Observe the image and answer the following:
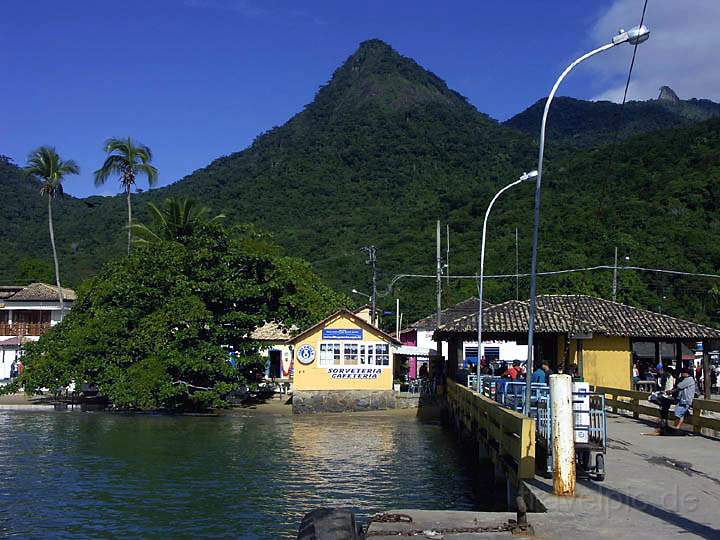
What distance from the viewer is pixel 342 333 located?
35000 mm

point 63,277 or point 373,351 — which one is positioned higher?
point 63,277

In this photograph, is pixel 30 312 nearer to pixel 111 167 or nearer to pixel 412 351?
pixel 111 167

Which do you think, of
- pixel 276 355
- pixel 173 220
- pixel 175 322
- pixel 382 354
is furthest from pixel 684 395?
pixel 276 355

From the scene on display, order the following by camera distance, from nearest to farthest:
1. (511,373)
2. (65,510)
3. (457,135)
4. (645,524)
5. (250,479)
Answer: (645,524) < (65,510) < (250,479) < (511,373) < (457,135)

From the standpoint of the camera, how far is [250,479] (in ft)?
60.8

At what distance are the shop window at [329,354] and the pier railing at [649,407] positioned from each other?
11444 millimetres

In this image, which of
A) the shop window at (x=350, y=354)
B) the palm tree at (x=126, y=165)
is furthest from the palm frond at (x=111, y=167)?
the shop window at (x=350, y=354)

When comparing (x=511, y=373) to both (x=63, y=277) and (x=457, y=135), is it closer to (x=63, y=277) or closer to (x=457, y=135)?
(x=63, y=277)

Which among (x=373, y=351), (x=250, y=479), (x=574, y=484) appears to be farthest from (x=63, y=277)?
(x=574, y=484)

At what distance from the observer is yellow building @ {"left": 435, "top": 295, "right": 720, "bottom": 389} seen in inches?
1135

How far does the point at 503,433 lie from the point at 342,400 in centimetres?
2088

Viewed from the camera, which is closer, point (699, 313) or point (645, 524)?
point (645, 524)

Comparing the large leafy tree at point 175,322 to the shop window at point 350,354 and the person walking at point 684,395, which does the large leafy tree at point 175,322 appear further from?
the person walking at point 684,395

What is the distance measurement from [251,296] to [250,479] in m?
18.0
